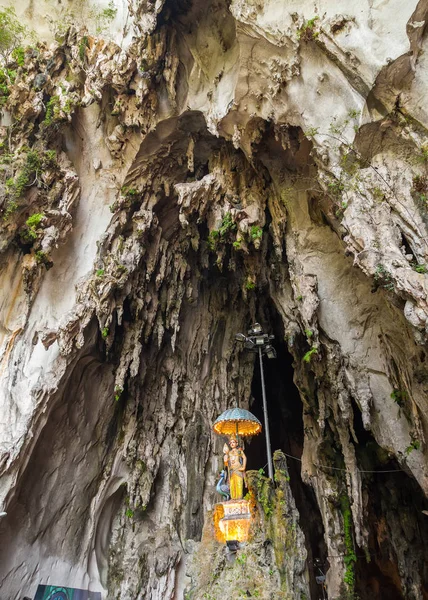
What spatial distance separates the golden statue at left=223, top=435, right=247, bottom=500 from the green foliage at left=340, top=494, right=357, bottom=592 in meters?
2.53

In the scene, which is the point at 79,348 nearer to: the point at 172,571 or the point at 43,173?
the point at 43,173

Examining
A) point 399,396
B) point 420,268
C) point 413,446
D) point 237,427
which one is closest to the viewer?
point 420,268

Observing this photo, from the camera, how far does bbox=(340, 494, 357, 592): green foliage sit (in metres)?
7.60

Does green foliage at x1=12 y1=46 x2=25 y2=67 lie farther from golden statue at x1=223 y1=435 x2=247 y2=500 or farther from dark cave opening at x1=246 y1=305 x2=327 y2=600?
golden statue at x1=223 y1=435 x2=247 y2=500

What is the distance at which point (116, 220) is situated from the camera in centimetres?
845

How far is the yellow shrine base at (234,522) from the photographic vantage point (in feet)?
19.8

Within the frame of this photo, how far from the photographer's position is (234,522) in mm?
6156

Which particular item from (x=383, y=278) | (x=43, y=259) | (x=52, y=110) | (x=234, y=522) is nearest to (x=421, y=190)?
(x=383, y=278)

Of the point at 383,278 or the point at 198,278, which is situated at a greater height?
the point at 198,278

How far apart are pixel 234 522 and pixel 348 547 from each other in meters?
3.20

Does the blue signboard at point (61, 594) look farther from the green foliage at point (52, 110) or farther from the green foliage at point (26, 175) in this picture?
the green foliage at point (52, 110)

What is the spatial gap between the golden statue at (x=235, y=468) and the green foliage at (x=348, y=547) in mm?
2530

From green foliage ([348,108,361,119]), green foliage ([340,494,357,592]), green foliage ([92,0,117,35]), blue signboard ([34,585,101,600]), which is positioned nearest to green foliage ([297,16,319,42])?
green foliage ([348,108,361,119])

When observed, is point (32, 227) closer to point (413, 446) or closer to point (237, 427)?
point (237, 427)
